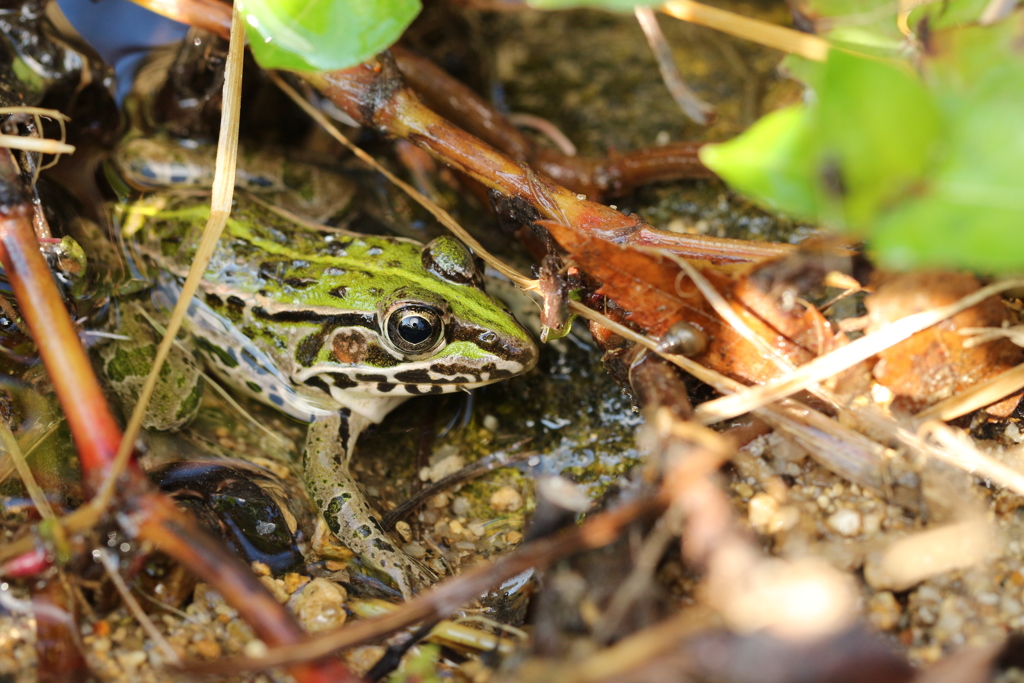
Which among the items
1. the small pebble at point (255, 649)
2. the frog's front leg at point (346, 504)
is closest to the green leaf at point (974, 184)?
the small pebble at point (255, 649)

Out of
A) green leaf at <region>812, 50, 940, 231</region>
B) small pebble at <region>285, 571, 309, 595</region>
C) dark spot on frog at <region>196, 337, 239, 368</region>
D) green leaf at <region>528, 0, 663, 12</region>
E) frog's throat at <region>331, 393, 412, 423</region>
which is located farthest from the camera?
dark spot on frog at <region>196, 337, 239, 368</region>

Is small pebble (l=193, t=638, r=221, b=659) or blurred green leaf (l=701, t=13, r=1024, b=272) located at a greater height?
blurred green leaf (l=701, t=13, r=1024, b=272)

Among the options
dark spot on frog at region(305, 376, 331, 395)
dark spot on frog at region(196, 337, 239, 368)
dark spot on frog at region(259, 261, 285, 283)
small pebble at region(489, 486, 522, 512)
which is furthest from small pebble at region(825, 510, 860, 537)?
dark spot on frog at region(196, 337, 239, 368)

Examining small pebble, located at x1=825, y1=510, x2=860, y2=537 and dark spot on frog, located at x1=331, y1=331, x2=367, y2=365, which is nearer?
small pebble, located at x1=825, y1=510, x2=860, y2=537

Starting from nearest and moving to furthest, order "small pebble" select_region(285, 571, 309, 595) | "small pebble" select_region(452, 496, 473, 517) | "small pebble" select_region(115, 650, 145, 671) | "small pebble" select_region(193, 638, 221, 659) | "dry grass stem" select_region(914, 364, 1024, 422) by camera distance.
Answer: "small pebble" select_region(115, 650, 145, 671)
"small pebble" select_region(193, 638, 221, 659)
"dry grass stem" select_region(914, 364, 1024, 422)
"small pebble" select_region(285, 571, 309, 595)
"small pebble" select_region(452, 496, 473, 517)

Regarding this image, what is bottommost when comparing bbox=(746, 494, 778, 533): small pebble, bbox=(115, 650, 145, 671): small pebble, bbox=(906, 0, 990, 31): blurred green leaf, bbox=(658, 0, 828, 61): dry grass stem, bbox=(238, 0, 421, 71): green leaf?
bbox=(115, 650, 145, 671): small pebble

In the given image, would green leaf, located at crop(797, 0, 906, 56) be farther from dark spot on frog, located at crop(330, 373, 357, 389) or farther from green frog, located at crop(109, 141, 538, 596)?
dark spot on frog, located at crop(330, 373, 357, 389)

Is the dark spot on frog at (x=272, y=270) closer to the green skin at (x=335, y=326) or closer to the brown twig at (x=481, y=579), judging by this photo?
the green skin at (x=335, y=326)
